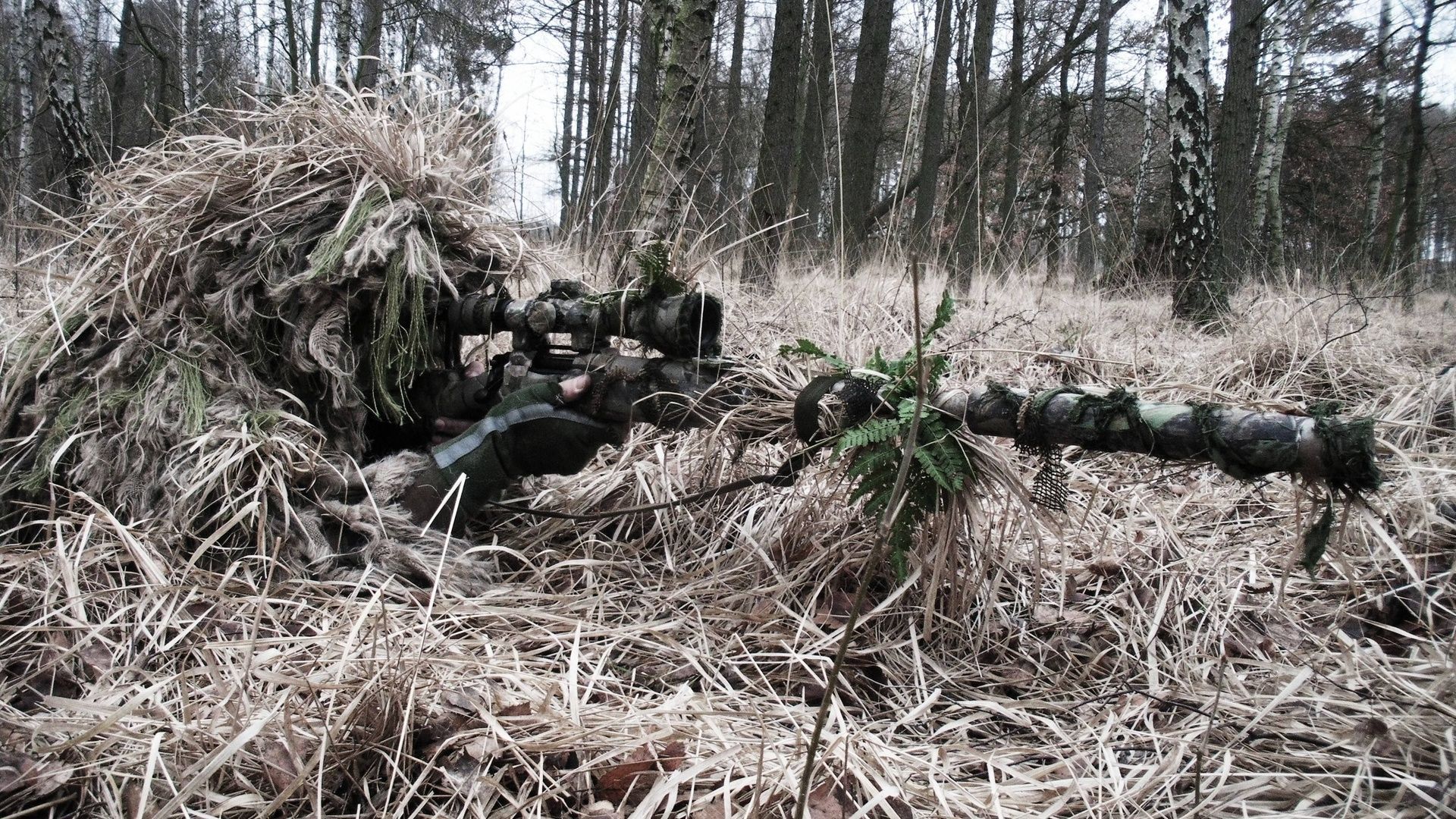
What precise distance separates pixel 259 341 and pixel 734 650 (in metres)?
1.53

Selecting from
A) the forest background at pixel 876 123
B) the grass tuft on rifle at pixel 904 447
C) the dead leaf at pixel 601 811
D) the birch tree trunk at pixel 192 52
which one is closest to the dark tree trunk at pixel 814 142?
the forest background at pixel 876 123

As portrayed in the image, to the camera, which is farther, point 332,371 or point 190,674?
point 332,371

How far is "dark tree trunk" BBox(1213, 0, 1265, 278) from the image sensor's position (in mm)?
6141

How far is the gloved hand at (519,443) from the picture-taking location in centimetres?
205

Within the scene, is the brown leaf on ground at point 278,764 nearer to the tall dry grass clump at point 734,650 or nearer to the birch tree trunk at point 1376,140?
the tall dry grass clump at point 734,650

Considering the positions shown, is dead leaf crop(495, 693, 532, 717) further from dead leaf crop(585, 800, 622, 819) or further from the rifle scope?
the rifle scope

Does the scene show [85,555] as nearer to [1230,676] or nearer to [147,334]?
[147,334]

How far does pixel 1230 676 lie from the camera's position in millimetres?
1621

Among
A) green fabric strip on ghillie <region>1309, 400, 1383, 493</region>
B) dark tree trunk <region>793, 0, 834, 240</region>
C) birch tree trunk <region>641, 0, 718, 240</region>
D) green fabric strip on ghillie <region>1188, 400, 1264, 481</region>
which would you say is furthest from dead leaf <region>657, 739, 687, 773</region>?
dark tree trunk <region>793, 0, 834, 240</region>

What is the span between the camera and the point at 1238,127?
6.20 meters

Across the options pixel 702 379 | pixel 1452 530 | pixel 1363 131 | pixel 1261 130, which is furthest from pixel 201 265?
pixel 1363 131

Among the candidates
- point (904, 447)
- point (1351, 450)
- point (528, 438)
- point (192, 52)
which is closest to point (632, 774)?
point (904, 447)

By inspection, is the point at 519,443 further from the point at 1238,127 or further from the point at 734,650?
the point at 1238,127

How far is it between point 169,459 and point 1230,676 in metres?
2.40
